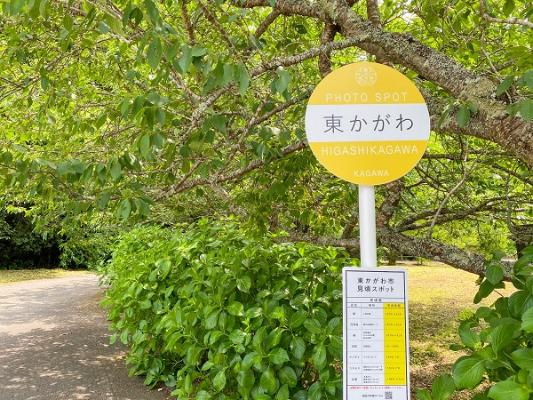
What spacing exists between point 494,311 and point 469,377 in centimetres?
47

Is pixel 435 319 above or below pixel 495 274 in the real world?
below

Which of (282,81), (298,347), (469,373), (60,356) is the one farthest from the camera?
(60,356)

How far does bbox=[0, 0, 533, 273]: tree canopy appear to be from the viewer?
2.40m

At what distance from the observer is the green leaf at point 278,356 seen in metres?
2.76

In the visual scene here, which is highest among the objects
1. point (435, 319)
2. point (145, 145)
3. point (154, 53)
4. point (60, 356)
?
point (154, 53)

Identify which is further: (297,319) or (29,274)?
(29,274)

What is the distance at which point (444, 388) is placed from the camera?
6.56 ft

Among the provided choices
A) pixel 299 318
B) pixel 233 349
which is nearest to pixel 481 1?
pixel 299 318

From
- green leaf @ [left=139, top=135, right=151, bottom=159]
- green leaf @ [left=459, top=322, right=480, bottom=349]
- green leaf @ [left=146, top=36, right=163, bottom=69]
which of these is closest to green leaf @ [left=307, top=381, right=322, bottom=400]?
green leaf @ [left=459, top=322, right=480, bottom=349]

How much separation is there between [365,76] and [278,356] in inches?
62.0

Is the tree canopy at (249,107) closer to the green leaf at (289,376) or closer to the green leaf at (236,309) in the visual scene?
the green leaf at (236,309)

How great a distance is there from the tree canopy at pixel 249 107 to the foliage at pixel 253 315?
1.79 feet

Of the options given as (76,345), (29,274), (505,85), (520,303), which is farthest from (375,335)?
(29,274)

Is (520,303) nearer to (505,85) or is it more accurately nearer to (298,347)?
(505,85)
